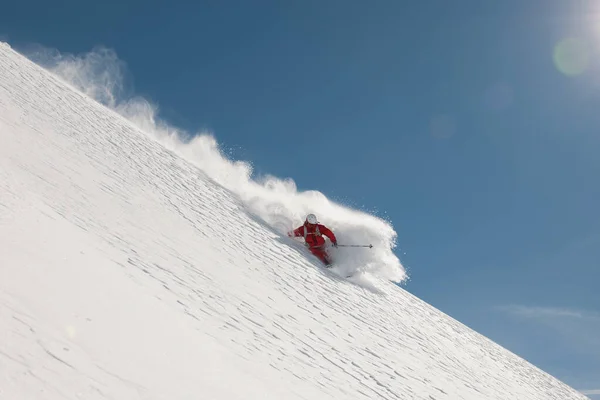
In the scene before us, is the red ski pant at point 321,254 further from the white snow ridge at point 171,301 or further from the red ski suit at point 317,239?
the white snow ridge at point 171,301

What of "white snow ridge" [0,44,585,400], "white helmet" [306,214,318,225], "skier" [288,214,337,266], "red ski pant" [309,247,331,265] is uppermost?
"white helmet" [306,214,318,225]

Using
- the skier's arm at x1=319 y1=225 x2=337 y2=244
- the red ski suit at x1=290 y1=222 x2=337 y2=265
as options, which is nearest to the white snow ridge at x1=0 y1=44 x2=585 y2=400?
the red ski suit at x1=290 y1=222 x2=337 y2=265

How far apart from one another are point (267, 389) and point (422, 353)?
5979 millimetres

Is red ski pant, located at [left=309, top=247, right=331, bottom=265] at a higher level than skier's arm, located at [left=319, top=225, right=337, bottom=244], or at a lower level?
lower

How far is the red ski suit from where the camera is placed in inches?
519

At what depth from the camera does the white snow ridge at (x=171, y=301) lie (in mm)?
3633

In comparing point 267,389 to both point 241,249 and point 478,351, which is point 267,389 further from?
point 478,351

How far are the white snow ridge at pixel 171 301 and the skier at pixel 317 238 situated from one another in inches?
15.1

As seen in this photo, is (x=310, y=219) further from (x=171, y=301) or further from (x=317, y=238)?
(x=171, y=301)

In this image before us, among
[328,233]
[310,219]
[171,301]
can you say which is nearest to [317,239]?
[328,233]

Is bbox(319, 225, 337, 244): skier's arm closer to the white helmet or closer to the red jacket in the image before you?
the red jacket

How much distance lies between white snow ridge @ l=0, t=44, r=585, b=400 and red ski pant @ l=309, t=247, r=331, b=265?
1.34ft

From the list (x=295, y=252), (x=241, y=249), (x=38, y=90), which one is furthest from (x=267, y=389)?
(x=38, y=90)

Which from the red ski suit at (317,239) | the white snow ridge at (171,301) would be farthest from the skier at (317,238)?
the white snow ridge at (171,301)
